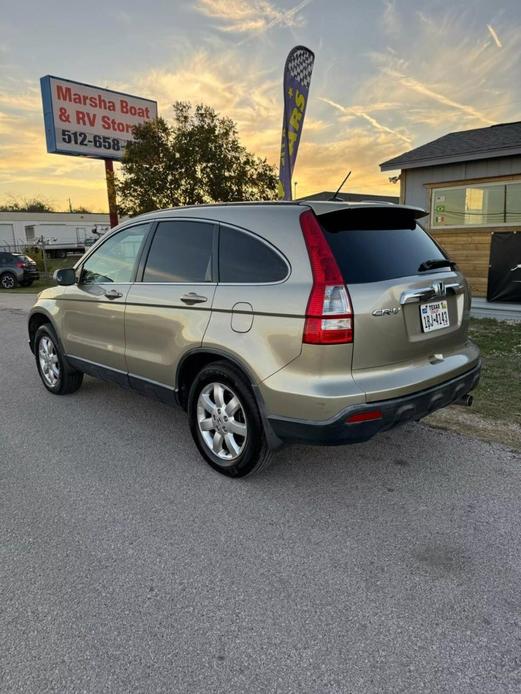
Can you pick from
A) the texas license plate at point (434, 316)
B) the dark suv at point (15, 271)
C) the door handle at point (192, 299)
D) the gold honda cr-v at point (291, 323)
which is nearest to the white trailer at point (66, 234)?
the dark suv at point (15, 271)

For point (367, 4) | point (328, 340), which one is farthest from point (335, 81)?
point (328, 340)

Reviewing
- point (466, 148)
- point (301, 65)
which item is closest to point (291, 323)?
point (301, 65)

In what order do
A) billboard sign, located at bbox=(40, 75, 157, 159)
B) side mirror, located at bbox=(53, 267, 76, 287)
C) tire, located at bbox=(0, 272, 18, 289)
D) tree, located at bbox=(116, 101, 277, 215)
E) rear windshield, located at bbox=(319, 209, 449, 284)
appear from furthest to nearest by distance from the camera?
billboard sign, located at bbox=(40, 75, 157, 159)
tire, located at bbox=(0, 272, 18, 289)
tree, located at bbox=(116, 101, 277, 215)
side mirror, located at bbox=(53, 267, 76, 287)
rear windshield, located at bbox=(319, 209, 449, 284)

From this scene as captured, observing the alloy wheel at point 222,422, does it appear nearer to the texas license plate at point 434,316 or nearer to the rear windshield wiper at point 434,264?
the texas license plate at point 434,316

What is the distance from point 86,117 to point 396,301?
23.4 meters

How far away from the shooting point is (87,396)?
201 inches

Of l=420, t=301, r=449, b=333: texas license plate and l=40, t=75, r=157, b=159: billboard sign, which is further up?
l=40, t=75, r=157, b=159: billboard sign

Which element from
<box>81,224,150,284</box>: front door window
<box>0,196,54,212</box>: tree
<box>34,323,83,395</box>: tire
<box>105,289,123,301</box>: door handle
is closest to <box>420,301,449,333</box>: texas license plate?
<box>81,224,150,284</box>: front door window

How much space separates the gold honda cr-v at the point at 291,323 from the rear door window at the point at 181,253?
0.04 ft

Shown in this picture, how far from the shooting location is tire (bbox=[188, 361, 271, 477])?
299 cm

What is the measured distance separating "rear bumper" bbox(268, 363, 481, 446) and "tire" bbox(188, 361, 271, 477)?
22cm

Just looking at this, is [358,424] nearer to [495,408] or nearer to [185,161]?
[495,408]

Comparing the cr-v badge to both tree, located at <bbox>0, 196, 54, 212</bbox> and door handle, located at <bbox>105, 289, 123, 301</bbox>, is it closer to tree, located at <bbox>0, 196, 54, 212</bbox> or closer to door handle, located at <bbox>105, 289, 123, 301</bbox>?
door handle, located at <bbox>105, 289, 123, 301</bbox>

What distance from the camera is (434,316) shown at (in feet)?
9.77
